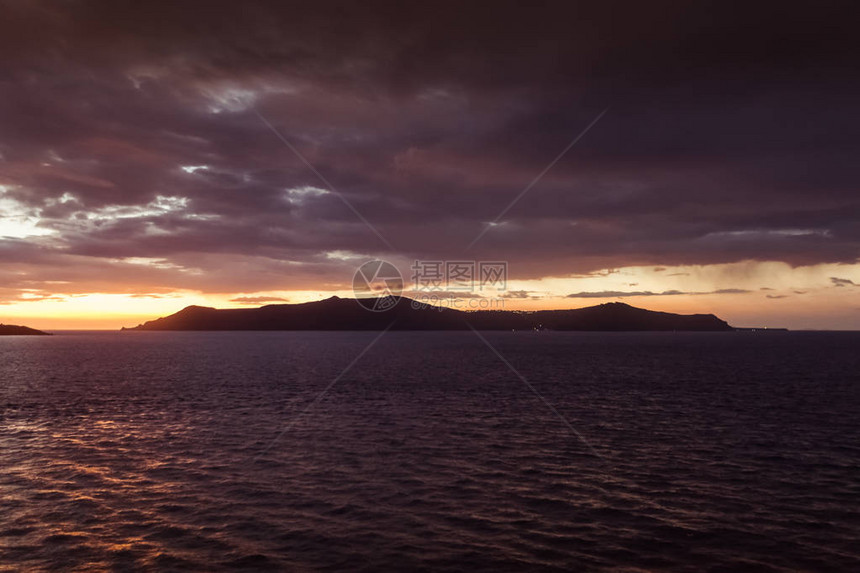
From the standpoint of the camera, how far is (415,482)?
109ft

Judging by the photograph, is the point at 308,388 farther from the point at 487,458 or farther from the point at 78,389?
the point at 487,458

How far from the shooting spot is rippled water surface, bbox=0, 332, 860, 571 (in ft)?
76.4

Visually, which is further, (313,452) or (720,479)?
(313,452)

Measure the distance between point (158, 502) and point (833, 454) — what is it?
161 feet

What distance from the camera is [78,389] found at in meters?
84.9

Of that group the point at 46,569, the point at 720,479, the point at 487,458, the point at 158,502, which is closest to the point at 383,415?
the point at 487,458

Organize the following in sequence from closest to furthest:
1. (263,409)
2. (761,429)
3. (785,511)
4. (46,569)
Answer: (46,569)
(785,511)
(761,429)
(263,409)

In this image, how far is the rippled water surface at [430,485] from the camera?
76.4 feet

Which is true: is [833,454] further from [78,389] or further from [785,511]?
[78,389]

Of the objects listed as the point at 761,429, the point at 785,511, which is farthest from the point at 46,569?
the point at 761,429

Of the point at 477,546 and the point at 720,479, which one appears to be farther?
the point at 720,479

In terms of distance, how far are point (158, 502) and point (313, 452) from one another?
1326cm

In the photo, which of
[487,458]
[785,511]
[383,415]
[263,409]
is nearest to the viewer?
[785,511]

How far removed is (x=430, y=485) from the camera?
3256cm
